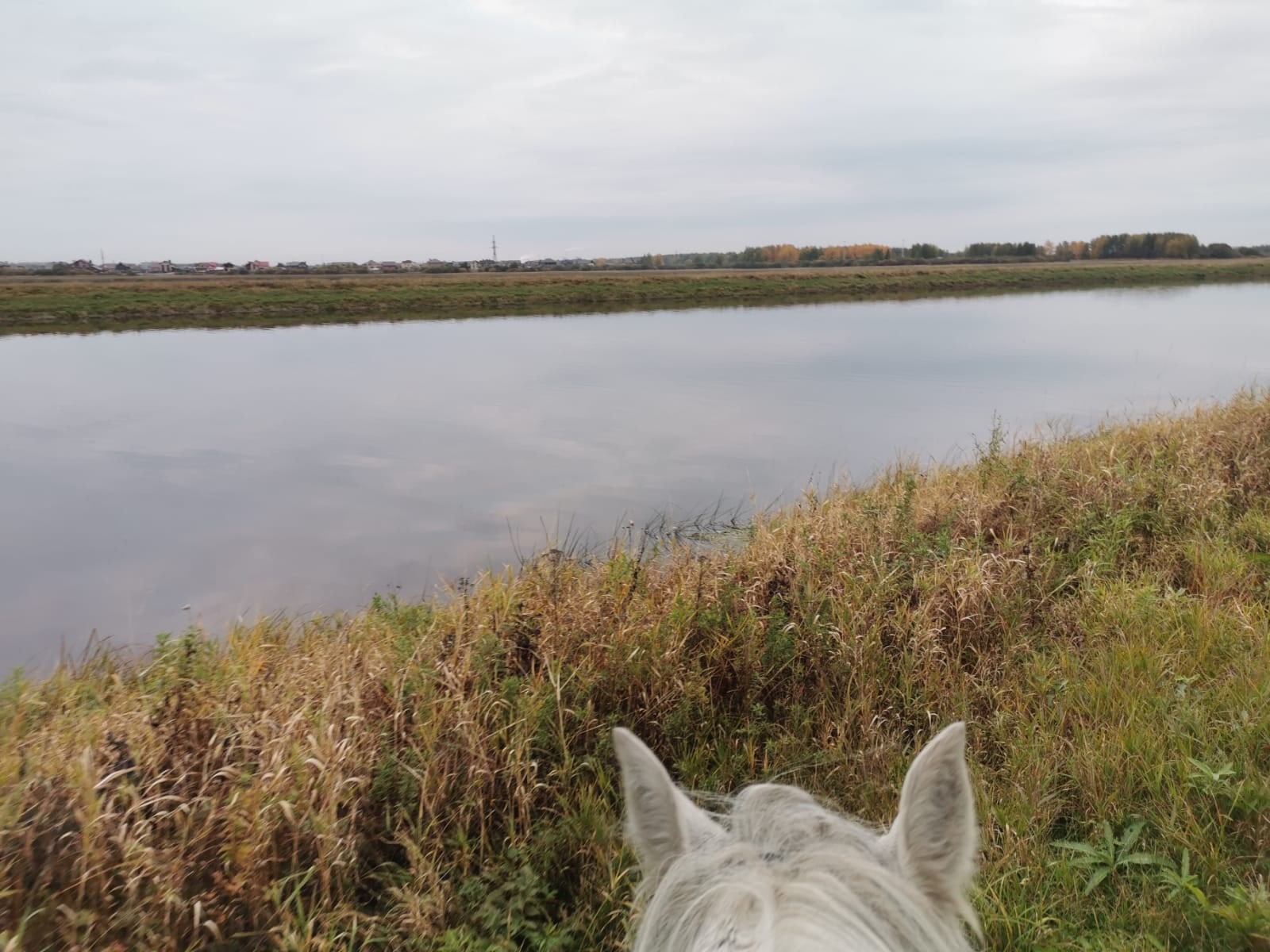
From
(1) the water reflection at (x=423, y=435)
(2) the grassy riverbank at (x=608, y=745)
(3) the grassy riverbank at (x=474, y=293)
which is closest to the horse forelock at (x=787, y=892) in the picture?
(2) the grassy riverbank at (x=608, y=745)

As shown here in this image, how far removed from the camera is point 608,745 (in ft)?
11.7

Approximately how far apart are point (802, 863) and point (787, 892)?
0.08m

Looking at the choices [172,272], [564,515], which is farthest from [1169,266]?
[172,272]

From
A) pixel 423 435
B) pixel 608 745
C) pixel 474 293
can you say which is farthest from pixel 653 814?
pixel 474 293

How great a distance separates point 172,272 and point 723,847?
107681 mm

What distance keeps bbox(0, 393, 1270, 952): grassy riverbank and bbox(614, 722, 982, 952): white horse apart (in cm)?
167

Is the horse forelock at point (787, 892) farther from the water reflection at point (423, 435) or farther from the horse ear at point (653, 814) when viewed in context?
the water reflection at point (423, 435)

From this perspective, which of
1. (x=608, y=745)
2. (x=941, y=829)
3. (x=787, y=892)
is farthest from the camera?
(x=608, y=745)

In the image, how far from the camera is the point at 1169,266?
3194 inches

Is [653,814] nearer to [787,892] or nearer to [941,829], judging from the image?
[787,892]

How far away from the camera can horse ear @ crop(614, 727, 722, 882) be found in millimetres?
1267

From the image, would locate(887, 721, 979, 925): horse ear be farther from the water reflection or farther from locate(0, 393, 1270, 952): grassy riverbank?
the water reflection

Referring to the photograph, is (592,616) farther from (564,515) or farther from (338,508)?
(338,508)

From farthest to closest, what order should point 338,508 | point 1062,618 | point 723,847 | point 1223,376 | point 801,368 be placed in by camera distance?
point 801,368 < point 1223,376 < point 338,508 < point 1062,618 < point 723,847
